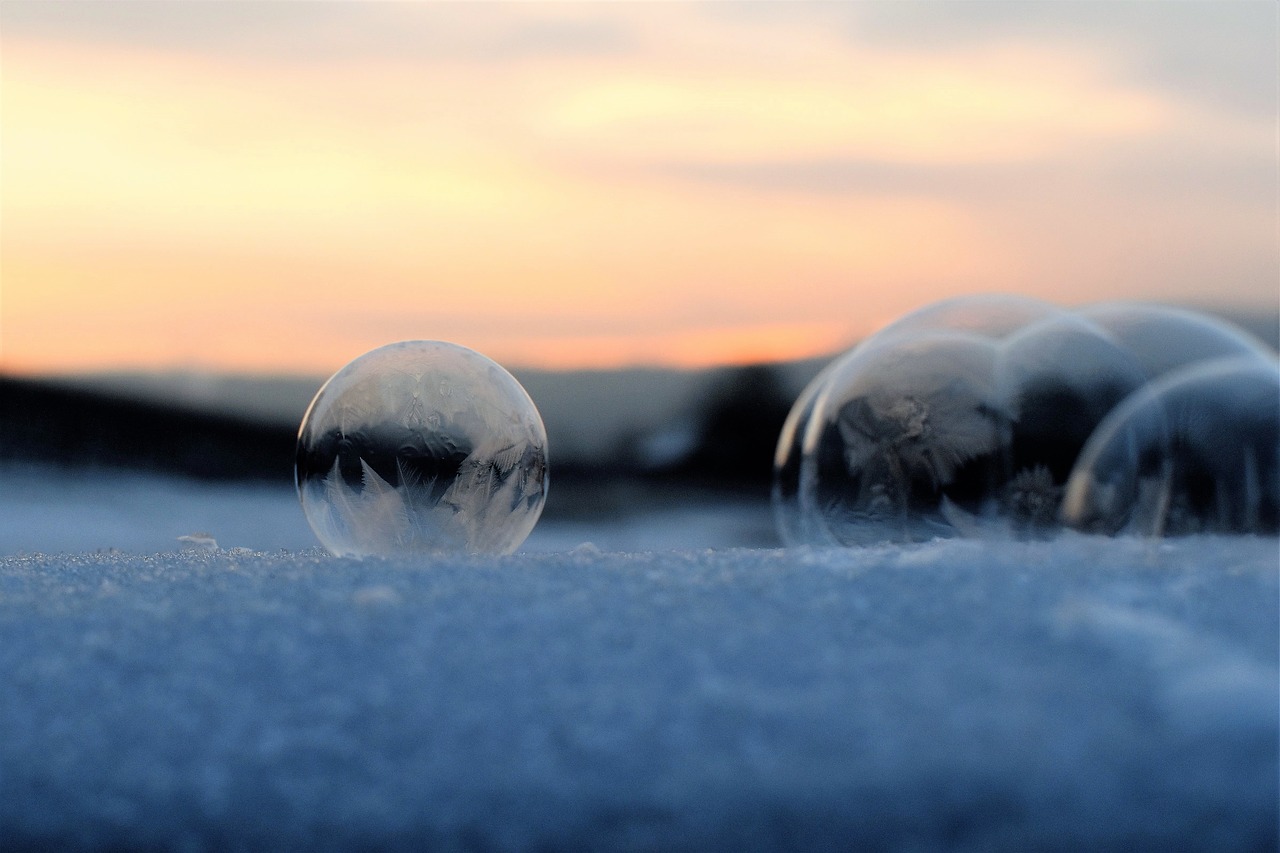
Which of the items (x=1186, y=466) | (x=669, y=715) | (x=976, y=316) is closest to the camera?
(x=669, y=715)

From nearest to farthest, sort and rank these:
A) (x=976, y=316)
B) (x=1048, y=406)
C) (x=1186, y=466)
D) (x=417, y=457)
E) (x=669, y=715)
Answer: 1. (x=669, y=715)
2. (x=1186, y=466)
3. (x=1048, y=406)
4. (x=417, y=457)
5. (x=976, y=316)

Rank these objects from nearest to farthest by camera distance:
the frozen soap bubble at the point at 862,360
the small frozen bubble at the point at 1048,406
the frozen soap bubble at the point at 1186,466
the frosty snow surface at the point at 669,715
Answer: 1. the frosty snow surface at the point at 669,715
2. the frozen soap bubble at the point at 1186,466
3. the small frozen bubble at the point at 1048,406
4. the frozen soap bubble at the point at 862,360

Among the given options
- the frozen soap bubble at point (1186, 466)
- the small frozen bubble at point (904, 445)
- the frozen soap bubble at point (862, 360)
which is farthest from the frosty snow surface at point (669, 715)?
the frozen soap bubble at point (862, 360)

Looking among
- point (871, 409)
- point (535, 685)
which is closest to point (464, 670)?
point (535, 685)

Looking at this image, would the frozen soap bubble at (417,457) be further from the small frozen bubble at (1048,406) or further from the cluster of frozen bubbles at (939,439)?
the small frozen bubble at (1048,406)

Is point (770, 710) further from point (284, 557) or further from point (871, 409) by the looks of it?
point (284, 557)

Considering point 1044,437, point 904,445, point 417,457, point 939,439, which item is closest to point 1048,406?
point 1044,437

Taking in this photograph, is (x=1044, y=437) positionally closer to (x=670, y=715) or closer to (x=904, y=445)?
(x=904, y=445)

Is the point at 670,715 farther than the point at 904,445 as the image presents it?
No
